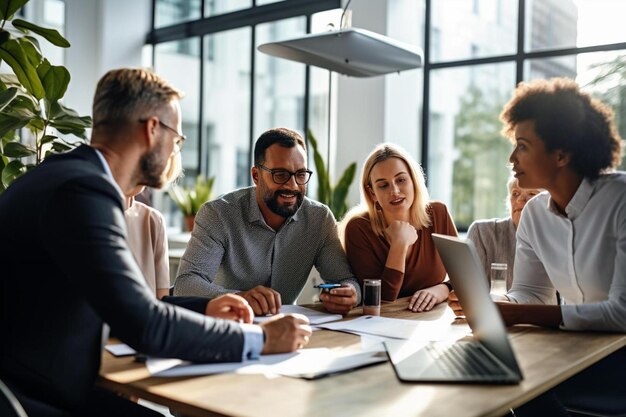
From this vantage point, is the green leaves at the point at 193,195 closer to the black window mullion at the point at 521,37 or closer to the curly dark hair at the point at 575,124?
the black window mullion at the point at 521,37

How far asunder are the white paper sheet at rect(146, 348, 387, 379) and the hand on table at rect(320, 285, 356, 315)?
0.56 m

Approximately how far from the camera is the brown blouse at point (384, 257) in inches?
107

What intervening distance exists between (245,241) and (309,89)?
138 inches

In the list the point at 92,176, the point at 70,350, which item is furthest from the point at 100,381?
the point at 92,176

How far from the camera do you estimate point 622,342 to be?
1781mm

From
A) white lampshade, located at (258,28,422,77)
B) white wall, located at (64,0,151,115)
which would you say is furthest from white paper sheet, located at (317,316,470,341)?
white wall, located at (64,0,151,115)

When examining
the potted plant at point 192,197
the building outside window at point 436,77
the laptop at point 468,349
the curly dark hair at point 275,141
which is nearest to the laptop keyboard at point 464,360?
the laptop at point 468,349

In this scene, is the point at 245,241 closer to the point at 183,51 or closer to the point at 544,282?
the point at 544,282

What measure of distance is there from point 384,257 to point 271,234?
48 cm

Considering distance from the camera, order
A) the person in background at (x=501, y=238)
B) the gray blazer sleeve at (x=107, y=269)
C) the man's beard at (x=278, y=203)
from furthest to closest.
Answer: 1. the person in background at (x=501, y=238)
2. the man's beard at (x=278, y=203)
3. the gray blazer sleeve at (x=107, y=269)

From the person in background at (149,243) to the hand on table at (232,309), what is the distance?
2.85 ft

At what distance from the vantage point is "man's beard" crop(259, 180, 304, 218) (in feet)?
8.48

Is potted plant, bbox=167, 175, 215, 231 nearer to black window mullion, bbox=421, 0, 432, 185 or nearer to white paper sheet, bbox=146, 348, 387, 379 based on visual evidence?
black window mullion, bbox=421, 0, 432, 185

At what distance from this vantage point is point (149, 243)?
8.64ft
